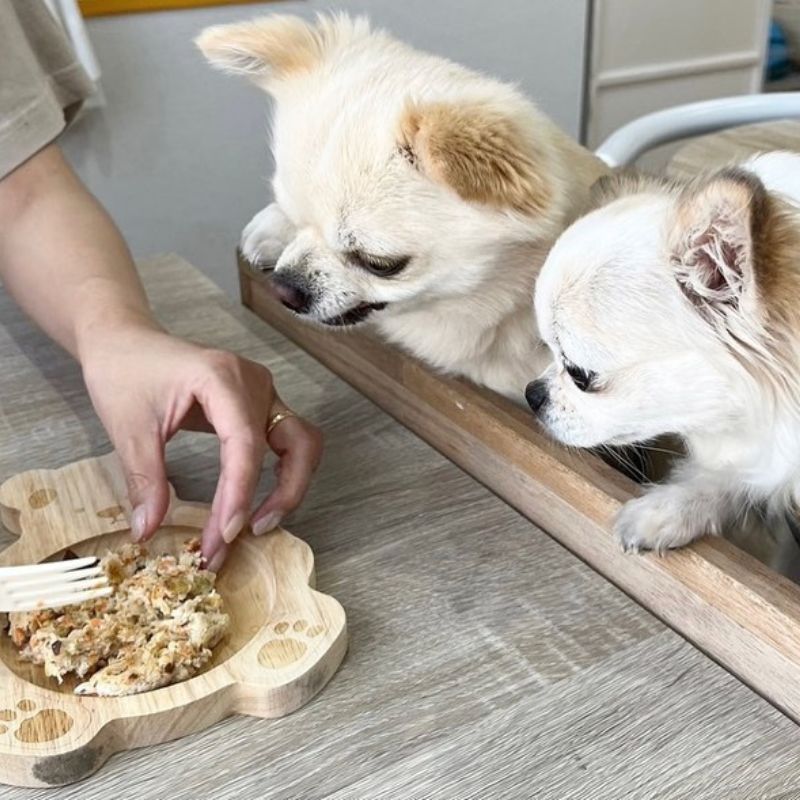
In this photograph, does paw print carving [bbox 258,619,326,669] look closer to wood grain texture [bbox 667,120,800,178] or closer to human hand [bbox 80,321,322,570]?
human hand [bbox 80,321,322,570]

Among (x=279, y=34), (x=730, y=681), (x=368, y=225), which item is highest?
(x=279, y=34)

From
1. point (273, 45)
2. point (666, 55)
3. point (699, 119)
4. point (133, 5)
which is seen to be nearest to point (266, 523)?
point (273, 45)

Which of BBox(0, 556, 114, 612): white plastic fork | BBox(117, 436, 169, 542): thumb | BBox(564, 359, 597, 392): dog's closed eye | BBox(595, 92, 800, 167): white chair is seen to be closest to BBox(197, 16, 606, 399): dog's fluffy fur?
BBox(564, 359, 597, 392): dog's closed eye

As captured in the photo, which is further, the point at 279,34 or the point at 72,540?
the point at 279,34

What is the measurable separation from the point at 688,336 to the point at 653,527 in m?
0.13

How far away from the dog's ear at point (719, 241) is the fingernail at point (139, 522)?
1.25 feet

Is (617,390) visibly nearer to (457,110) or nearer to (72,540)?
(457,110)

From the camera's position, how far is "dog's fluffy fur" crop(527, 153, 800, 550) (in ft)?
1.79

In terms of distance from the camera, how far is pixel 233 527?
62cm

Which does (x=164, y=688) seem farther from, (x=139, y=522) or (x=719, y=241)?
(x=719, y=241)

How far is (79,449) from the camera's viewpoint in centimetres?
77

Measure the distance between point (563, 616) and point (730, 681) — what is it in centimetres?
10

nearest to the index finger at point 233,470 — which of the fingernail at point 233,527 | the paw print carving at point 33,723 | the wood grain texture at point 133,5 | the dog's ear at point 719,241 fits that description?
the fingernail at point 233,527

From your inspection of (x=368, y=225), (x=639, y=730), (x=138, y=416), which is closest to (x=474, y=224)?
(x=368, y=225)
